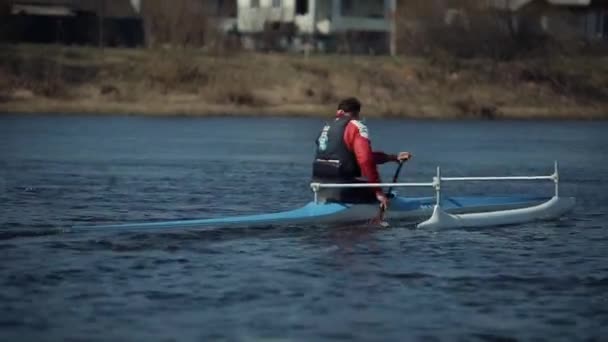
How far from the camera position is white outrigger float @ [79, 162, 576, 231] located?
19.0 meters

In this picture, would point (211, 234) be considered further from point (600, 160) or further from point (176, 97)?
point (176, 97)

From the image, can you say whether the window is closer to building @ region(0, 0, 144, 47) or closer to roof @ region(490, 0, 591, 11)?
building @ region(0, 0, 144, 47)

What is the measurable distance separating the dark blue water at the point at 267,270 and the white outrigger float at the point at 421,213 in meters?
0.17

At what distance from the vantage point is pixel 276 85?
6059cm

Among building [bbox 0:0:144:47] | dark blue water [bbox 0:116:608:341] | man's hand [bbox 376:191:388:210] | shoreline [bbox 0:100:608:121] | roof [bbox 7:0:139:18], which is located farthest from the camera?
roof [bbox 7:0:139:18]

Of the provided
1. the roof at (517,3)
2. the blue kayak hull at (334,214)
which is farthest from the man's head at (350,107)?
the roof at (517,3)

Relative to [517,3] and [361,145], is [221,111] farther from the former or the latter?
[361,145]

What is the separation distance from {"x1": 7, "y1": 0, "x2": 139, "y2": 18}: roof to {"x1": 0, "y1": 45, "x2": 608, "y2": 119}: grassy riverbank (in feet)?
32.7

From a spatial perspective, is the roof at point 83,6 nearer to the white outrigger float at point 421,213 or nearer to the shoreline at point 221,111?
the shoreline at point 221,111

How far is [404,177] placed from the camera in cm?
3109

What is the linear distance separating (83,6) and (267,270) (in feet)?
198

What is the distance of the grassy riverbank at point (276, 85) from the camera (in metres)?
58.4

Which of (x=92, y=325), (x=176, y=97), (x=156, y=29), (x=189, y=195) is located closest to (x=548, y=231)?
(x=189, y=195)

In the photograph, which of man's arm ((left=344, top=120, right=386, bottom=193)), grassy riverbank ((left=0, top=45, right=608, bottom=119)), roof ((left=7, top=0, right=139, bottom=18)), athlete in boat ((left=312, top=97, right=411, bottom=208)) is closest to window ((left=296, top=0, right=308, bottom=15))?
roof ((left=7, top=0, right=139, bottom=18))
